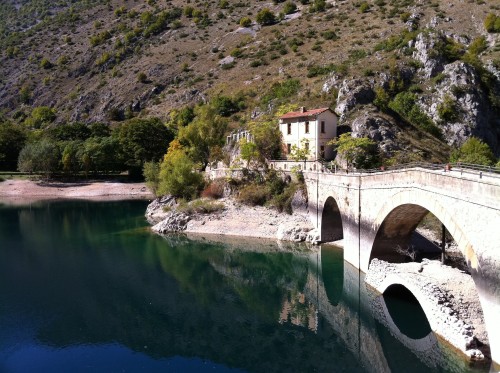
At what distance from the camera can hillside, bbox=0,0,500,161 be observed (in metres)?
67.1

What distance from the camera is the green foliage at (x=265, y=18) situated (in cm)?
14375

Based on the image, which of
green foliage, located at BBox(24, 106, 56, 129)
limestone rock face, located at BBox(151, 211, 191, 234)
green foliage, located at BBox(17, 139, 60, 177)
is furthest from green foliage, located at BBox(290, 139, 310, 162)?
green foliage, located at BBox(24, 106, 56, 129)

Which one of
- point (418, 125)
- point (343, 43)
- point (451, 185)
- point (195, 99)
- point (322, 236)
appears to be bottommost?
point (322, 236)

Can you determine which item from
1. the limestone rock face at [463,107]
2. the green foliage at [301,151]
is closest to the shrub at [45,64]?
the green foliage at [301,151]

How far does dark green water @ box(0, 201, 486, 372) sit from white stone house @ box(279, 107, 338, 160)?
17109 mm

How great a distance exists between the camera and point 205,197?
58531 mm

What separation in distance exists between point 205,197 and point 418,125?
113 feet

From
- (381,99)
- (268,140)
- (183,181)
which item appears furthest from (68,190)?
(381,99)

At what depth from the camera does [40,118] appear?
136 m

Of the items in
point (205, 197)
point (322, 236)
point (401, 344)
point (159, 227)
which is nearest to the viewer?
point (401, 344)

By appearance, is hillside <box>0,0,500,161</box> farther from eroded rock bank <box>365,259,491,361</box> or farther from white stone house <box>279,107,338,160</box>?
eroded rock bank <box>365,259,491,361</box>

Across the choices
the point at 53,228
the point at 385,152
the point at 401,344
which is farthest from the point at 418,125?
the point at 53,228

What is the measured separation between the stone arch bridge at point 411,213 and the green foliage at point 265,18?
110287 millimetres

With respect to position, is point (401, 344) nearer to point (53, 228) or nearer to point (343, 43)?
point (53, 228)
